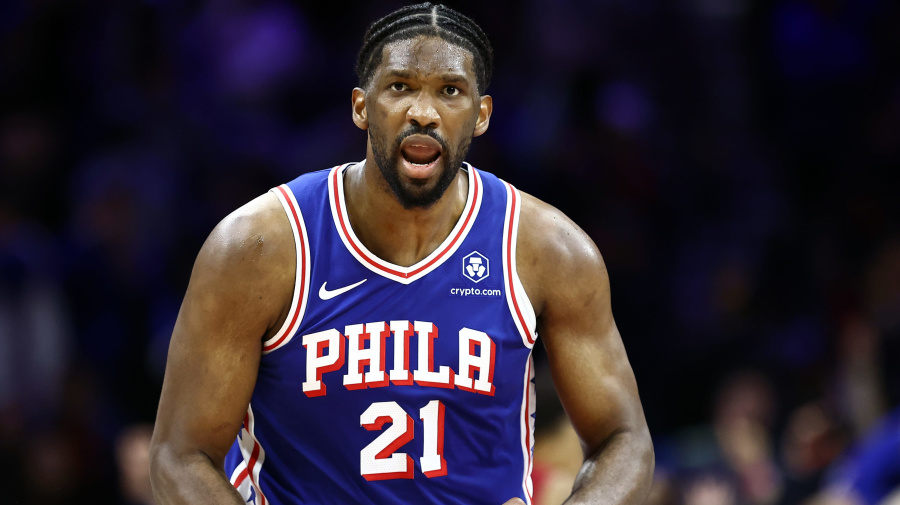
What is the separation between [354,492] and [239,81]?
5.29 m

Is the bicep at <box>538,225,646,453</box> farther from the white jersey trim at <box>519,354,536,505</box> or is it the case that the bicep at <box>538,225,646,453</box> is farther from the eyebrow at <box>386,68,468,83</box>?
the eyebrow at <box>386,68,468,83</box>

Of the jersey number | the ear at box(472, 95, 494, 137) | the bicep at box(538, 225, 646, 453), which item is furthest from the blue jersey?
the ear at box(472, 95, 494, 137)

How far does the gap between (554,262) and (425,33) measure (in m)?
0.77

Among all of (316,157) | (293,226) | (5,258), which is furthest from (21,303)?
(293,226)

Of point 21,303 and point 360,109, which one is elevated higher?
point 360,109

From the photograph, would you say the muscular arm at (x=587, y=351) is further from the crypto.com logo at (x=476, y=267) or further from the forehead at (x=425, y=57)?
the forehead at (x=425, y=57)

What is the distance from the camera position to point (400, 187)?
3.20 metres

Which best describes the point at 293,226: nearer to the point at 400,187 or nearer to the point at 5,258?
the point at 400,187

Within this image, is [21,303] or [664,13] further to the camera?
[664,13]

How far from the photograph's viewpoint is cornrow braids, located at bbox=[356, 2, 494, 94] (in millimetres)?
3191

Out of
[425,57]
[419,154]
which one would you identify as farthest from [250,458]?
[425,57]

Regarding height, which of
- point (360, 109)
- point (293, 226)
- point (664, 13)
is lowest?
point (293, 226)

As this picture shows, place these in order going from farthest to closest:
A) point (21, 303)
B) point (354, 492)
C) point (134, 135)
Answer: point (134, 135)
point (21, 303)
point (354, 492)

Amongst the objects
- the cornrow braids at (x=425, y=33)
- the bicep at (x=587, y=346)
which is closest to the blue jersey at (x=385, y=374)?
the bicep at (x=587, y=346)
